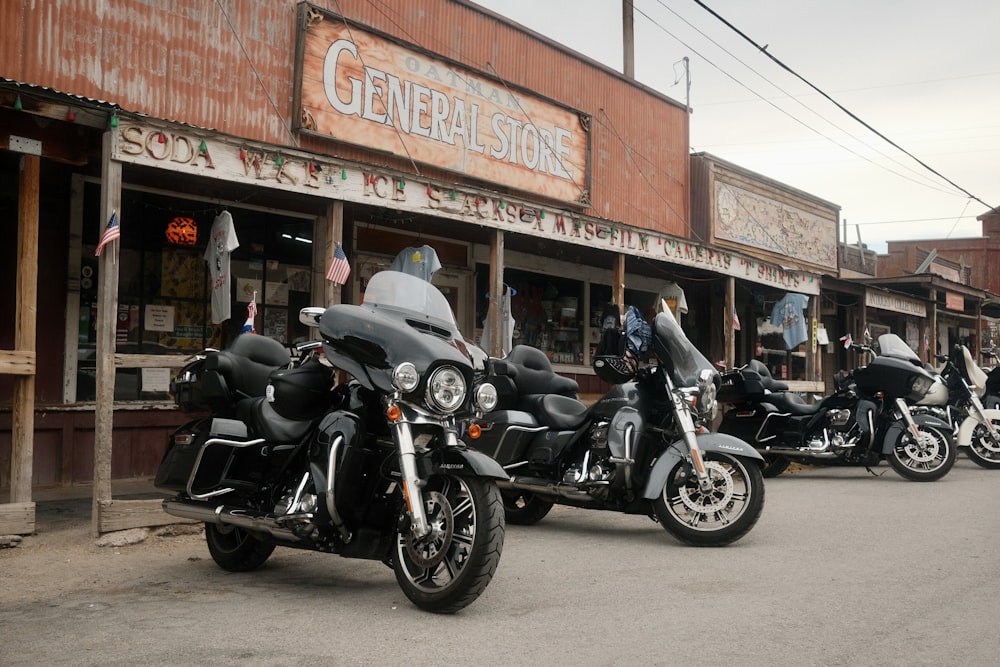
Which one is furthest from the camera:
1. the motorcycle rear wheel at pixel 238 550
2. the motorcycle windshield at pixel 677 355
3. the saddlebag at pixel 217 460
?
the motorcycle windshield at pixel 677 355

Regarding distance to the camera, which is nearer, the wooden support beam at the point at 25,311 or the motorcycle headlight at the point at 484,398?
the motorcycle headlight at the point at 484,398

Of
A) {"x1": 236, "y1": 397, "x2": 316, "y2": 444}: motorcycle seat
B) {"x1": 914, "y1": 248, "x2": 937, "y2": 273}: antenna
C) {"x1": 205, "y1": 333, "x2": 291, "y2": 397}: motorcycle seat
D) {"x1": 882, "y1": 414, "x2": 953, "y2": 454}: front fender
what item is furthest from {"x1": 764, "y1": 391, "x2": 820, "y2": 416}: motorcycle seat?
{"x1": 914, "y1": 248, "x2": 937, "y2": 273}: antenna

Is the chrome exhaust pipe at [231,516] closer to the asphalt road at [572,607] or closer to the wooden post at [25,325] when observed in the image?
the asphalt road at [572,607]

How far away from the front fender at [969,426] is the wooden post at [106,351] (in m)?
10.1

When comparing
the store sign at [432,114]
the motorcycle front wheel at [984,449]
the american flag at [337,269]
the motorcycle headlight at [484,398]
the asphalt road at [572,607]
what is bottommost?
the asphalt road at [572,607]

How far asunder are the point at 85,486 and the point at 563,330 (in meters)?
8.15

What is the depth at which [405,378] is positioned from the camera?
4.51 m

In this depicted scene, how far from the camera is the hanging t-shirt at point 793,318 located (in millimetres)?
16344

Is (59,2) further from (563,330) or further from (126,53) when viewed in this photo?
(563,330)

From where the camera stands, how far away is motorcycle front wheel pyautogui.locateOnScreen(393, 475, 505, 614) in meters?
4.33

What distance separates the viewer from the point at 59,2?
8.81 meters

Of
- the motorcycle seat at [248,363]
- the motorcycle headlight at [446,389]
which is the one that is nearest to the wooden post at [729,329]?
the motorcycle seat at [248,363]

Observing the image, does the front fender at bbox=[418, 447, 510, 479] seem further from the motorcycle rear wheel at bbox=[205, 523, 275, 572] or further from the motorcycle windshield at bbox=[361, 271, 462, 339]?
the motorcycle rear wheel at bbox=[205, 523, 275, 572]

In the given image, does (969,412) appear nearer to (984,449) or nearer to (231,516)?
(984,449)
